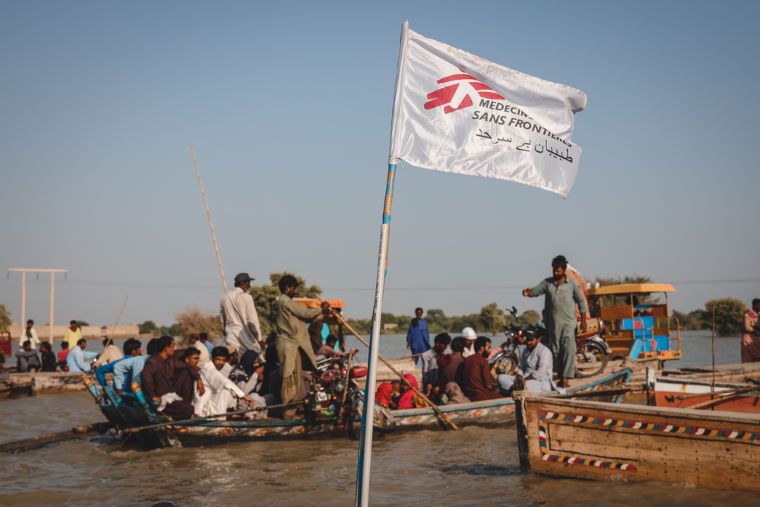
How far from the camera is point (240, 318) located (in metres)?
12.2

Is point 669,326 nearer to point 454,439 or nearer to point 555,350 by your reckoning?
point 555,350

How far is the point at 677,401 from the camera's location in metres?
9.23

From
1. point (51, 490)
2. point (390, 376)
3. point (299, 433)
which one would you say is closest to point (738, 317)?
point (390, 376)

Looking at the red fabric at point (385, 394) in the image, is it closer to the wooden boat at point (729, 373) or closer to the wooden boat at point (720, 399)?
the wooden boat at point (720, 399)

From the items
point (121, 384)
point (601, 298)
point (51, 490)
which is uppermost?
point (601, 298)

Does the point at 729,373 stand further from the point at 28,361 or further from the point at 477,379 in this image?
the point at 28,361

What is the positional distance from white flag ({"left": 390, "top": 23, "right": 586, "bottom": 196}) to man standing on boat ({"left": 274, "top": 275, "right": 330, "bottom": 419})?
5456 millimetres

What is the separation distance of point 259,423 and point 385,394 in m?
2.07

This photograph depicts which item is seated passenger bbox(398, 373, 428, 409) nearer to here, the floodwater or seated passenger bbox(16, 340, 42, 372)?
the floodwater

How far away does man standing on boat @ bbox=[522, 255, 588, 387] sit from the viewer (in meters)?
11.3

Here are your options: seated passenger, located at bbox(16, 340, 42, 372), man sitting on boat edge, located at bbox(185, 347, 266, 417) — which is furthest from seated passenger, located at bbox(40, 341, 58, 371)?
man sitting on boat edge, located at bbox(185, 347, 266, 417)

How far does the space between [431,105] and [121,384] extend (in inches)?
286

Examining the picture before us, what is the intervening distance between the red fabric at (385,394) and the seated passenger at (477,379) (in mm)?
1128

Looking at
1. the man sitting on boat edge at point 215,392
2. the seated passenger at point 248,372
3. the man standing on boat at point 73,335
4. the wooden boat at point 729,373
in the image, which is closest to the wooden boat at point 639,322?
the wooden boat at point 729,373
